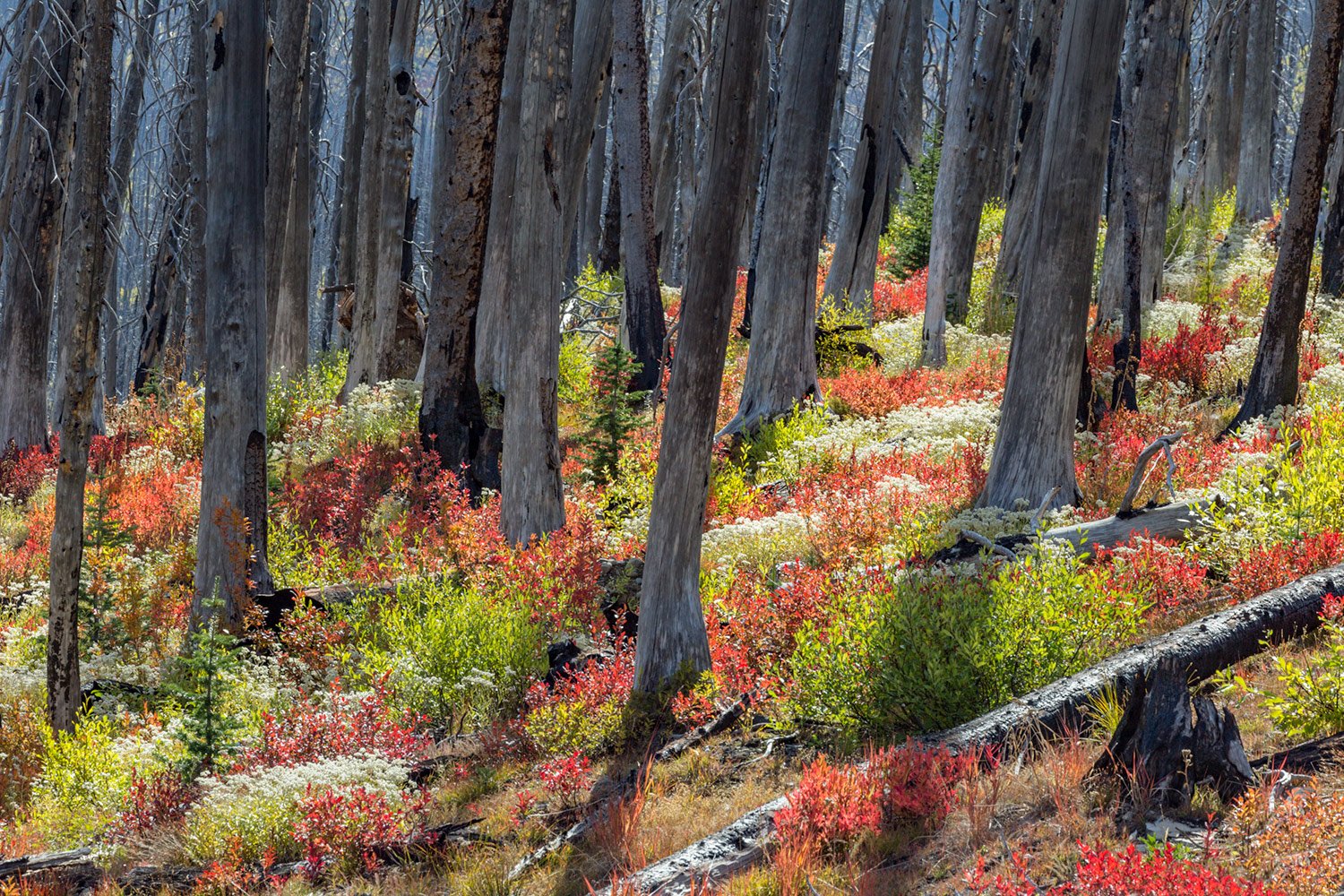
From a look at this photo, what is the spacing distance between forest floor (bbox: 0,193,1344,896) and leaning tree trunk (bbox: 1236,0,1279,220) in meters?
13.2

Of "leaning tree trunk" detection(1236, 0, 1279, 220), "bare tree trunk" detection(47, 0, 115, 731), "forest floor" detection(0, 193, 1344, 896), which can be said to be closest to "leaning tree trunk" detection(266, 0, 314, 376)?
"forest floor" detection(0, 193, 1344, 896)

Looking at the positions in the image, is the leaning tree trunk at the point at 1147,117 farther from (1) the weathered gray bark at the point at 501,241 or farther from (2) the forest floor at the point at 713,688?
(1) the weathered gray bark at the point at 501,241

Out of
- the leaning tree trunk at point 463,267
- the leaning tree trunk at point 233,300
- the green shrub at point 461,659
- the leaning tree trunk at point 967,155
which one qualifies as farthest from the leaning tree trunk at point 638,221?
the green shrub at point 461,659

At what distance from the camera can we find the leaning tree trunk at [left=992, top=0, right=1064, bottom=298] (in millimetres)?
14414

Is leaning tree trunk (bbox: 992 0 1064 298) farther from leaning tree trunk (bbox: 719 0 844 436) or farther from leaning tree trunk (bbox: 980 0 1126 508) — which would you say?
leaning tree trunk (bbox: 980 0 1126 508)

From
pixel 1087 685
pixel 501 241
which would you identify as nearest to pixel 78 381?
pixel 501 241

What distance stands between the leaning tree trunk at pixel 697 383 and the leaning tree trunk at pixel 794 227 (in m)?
5.27

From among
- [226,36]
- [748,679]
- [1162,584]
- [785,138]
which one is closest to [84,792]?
[748,679]

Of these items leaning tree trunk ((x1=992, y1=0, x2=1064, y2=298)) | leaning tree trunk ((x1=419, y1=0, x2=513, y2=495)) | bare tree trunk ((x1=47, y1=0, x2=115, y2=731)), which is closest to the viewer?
bare tree trunk ((x1=47, y1=0, x2=115, y2=731))

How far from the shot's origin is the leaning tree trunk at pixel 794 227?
1070 cm

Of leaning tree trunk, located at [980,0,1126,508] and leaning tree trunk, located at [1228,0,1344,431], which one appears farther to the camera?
leaning tree trunk, located at [1228,0,1344,431]

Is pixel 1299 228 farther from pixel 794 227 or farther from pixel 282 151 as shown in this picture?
pixel 282 151

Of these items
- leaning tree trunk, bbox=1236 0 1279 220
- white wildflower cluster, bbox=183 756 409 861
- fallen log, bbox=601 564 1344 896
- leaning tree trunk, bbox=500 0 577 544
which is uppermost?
leaning tree trunk, bbox=1236 0 1279 220

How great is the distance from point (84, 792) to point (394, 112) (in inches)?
367
